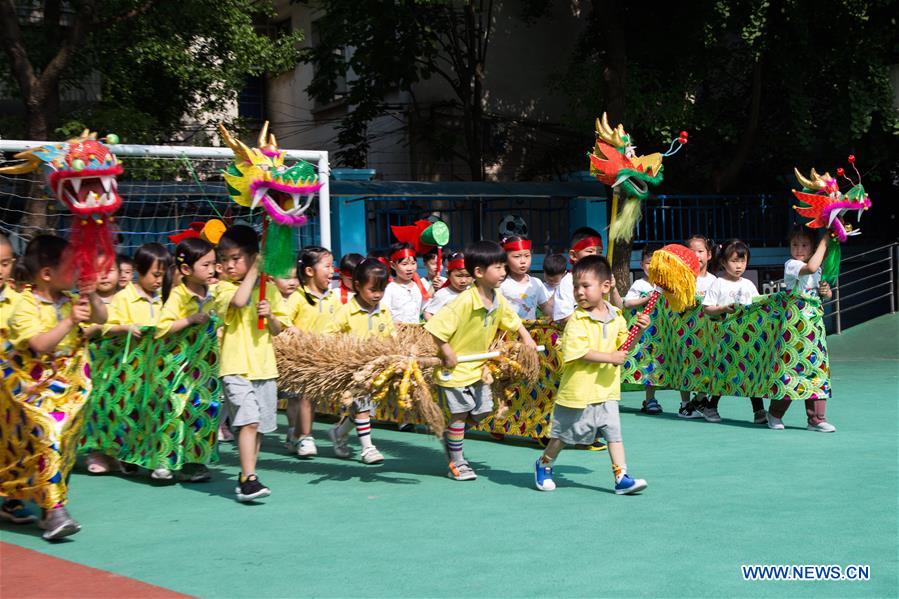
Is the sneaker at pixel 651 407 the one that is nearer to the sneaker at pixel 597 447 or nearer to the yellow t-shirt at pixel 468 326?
the sneaker at pixel 597 447

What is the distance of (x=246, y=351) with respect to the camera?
20.6 feet

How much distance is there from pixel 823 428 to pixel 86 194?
579 cm

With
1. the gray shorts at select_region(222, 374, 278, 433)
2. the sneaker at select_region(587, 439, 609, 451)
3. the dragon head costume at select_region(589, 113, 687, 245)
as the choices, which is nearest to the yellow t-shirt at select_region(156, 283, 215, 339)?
the gray shorts at select_region(222, 374, 278, 433)

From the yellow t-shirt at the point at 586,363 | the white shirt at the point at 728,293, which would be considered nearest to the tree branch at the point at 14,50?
the white shirt at the point at 728,293

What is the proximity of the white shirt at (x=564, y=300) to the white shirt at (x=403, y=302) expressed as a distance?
1.18m

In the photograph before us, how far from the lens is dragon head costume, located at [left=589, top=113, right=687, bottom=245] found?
676 centimetres

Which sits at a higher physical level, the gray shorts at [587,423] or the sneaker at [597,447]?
the gray shorts at [587,423]

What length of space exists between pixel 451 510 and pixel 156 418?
2.21m

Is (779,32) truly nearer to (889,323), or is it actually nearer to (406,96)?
(889,323)

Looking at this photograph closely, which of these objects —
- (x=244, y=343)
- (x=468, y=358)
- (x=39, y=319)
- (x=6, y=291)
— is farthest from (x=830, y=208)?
(x=6, y=291)

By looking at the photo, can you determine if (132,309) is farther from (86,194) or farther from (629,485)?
(629,485)

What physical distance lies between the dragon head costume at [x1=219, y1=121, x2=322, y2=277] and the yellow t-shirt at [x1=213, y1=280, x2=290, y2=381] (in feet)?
1.09

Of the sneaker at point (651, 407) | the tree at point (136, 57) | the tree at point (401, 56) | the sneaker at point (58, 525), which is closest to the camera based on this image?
the sneaker at point (58, 525)

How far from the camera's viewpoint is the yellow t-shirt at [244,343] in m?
6.26
